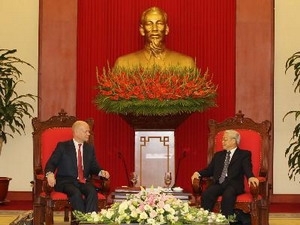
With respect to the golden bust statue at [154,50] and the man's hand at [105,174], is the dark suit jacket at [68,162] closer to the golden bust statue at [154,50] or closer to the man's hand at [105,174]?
the man's hand at [105,174]

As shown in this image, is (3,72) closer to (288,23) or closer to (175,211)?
(288,23)

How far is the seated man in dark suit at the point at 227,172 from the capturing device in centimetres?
802

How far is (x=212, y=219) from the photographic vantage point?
5.42 meters

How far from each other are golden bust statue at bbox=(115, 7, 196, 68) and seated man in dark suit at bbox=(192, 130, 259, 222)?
1.63 meters

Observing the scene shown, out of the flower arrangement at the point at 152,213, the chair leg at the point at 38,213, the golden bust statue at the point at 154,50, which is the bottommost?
the chair leg at the point at 38,213

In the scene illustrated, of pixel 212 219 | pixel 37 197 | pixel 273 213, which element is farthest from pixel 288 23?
pixel 212 219

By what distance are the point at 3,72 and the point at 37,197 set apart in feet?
8.07

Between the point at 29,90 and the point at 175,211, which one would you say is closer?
the point at 175,211

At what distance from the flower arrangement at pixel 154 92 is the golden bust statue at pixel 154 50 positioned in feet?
2.86

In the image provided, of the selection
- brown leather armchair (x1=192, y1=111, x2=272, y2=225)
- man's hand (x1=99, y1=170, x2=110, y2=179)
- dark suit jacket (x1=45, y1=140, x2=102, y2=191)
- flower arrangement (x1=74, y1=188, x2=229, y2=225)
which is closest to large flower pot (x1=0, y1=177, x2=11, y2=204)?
dark suit jacket (x1=45, y1=140, x2=102, y2=191)

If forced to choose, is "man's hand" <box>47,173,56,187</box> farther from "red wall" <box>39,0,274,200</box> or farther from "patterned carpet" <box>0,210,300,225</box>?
"red wall" <box>39,0,274,200</box>

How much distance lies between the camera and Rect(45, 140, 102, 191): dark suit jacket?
813 cm

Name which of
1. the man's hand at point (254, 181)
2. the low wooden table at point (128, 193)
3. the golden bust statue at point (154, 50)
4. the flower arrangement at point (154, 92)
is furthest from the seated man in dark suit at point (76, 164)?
the golden bust statue at point (154, 50)

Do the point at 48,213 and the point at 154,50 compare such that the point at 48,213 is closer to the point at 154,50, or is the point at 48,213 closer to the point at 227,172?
the point at 227,172
